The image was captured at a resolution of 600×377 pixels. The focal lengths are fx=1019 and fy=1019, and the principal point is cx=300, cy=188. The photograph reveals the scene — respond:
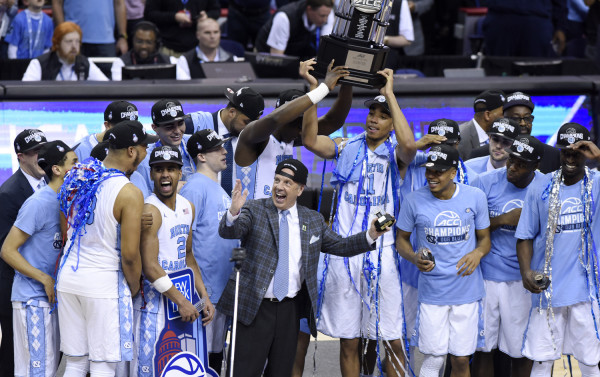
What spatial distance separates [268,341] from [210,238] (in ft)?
2.92

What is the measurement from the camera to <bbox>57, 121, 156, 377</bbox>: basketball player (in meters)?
6.57

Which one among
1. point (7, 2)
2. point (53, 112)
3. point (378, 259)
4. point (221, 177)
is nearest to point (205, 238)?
point (221, 177)

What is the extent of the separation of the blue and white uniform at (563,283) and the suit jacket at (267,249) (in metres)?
1.28

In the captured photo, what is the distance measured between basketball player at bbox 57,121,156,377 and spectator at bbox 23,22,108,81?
5.34m

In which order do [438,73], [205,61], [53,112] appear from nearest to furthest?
1. [53,112]
2. [205,61]
3. [438,73]

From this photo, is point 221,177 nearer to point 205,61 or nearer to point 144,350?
point 144,350

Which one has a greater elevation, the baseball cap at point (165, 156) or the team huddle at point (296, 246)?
the baseball cap at point (165, 156)

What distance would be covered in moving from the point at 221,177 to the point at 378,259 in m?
1.41

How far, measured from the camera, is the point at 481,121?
925 centimetres

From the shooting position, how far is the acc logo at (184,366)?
6.98 meters

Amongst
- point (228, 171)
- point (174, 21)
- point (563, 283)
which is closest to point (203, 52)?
point (174, 21)

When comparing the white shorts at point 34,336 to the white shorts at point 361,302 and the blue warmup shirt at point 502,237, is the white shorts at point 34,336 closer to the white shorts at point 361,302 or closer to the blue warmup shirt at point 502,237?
the white shorts at point 361,302

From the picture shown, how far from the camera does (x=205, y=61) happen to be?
41.3ft

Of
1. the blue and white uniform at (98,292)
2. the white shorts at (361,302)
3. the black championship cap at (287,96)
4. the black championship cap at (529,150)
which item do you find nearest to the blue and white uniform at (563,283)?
the black championship cap at (529,150)
